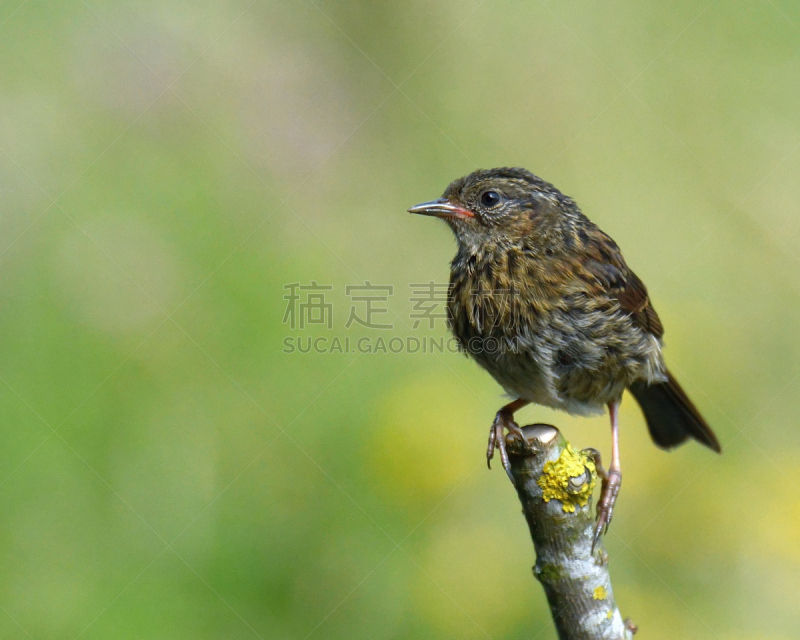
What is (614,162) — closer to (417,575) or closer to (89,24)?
(417,575)

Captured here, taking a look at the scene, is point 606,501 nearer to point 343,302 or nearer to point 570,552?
point 570,552

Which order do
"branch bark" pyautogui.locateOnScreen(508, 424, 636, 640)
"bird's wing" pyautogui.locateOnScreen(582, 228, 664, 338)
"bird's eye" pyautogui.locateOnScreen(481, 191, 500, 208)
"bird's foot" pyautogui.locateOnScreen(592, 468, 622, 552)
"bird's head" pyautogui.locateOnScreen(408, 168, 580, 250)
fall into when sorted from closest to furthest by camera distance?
"branch bark" pyautogui.locateOnScreen(508, 424, 636, 640), "bird's foot" pyautogui.locateOnScreen(592, 468, 622, 552), "bird's wing" pyautogui.locateOnScreen(582, 228, 664, 338), "bird's head" pyautogui.locateOnScreen(408, 168, 580, 250), "bird's eye" pyautogui.locateOnScreen(481, 191, 500, 208)

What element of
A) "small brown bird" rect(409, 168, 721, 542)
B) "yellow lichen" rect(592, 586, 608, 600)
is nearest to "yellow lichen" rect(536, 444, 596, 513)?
"yellow lichen" rect(592, 586, 608, 600)

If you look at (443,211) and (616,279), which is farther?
(443,211)

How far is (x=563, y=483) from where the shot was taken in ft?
8.90

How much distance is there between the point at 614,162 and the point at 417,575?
3.94m

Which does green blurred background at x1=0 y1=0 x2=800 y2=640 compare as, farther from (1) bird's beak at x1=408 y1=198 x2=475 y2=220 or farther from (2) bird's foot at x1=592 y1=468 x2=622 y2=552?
(1) bird's beak at x1=408 y1=198 x2=475 y2=220

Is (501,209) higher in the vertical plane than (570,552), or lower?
higher

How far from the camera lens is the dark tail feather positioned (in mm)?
4363

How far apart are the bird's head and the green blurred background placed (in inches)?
40.7

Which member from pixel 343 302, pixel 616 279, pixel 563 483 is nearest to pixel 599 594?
pixel 563 483

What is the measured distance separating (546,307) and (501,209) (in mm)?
665

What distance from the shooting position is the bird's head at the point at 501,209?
4.01 meters

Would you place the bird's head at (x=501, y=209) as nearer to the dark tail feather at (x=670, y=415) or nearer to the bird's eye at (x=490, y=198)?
the bird's eye at (x=490, y=198)
